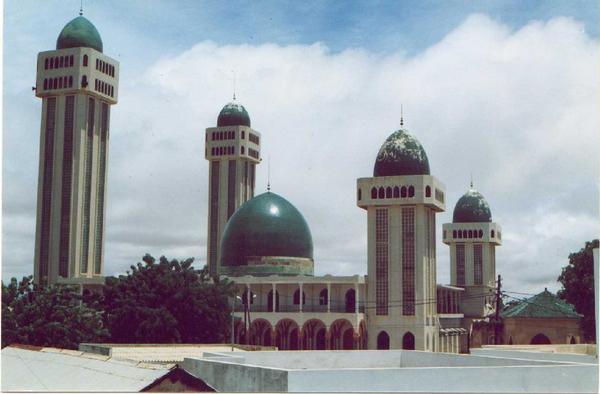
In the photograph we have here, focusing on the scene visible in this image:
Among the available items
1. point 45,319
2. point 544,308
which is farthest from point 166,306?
point 544,308

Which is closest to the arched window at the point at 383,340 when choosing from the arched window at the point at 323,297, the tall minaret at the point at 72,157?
the arched window at the point at 323,297

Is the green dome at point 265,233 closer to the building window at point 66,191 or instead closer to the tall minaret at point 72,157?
the tall minaret at point 72,157

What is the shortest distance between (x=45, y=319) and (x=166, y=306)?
6100mm

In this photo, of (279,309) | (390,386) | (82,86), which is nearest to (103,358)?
(390,386)

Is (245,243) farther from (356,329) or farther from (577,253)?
(577,253)

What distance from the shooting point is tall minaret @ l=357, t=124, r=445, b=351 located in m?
53.9

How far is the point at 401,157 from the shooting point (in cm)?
5619

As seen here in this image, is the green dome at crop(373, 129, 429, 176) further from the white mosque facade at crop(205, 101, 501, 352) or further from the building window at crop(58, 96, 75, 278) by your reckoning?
the building window at crop(58, 96, 75, 278)

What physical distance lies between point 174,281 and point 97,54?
1089 inches

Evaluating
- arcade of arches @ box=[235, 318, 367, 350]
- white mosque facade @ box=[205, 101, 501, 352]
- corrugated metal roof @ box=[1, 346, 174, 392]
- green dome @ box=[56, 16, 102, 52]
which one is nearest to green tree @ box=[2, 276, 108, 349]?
corrugated metal roof @ box=[1, 346, 174, 392]

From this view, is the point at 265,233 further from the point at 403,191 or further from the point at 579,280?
the point at 579,280

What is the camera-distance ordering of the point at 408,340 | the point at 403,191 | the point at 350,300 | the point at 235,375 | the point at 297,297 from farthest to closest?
the point at 297,297 < the point at 350,300 < the point at 403,191 < the point at 408,340 < the point at 235,375

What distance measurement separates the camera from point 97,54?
61.4 metres

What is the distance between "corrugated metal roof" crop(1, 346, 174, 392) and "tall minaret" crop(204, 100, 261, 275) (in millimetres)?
52506
